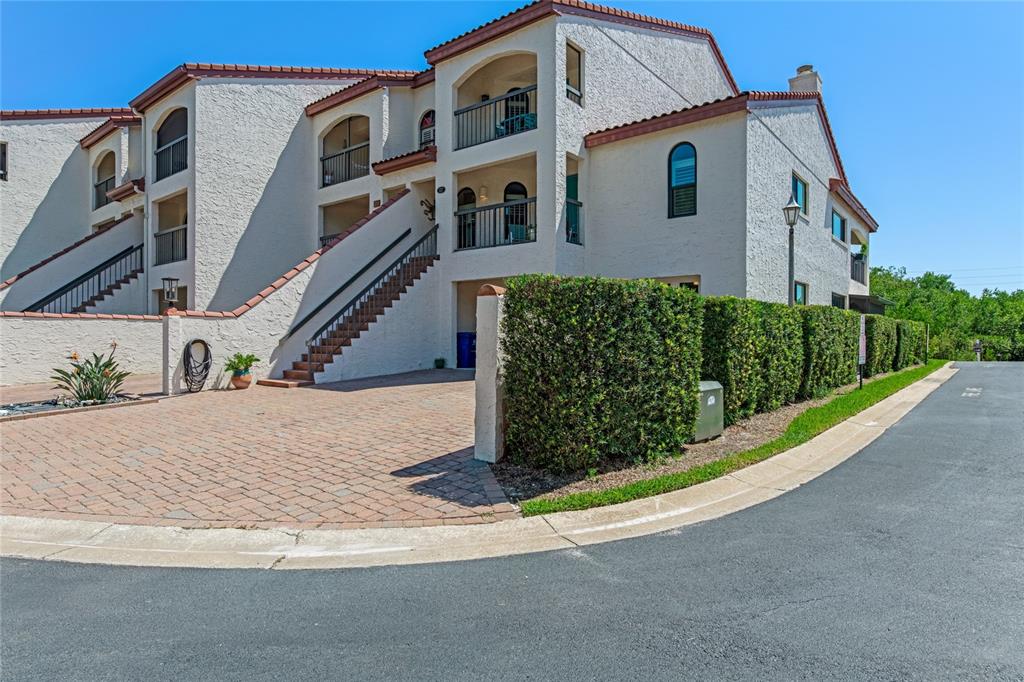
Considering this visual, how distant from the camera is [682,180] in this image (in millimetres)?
13469

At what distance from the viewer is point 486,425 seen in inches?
246

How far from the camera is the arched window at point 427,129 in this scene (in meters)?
18.0

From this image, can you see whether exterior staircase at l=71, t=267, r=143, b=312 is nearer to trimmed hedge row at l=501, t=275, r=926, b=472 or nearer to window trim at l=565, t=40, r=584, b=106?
window trim at l=565, t=40, r=584, b=106

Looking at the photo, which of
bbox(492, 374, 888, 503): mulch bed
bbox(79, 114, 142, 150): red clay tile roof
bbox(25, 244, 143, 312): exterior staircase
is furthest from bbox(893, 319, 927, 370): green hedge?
bbox(79, 114, 142, 150): red clay tile roof

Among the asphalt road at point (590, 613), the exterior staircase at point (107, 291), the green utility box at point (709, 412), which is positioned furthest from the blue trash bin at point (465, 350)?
the exterior staircase at point (107, 291)

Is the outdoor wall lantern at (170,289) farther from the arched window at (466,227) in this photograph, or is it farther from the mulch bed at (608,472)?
the mulch bed at (608,472)

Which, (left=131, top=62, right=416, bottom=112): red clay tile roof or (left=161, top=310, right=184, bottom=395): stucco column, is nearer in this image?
(left=161, top=310, right=184, bottom=395): stucco column

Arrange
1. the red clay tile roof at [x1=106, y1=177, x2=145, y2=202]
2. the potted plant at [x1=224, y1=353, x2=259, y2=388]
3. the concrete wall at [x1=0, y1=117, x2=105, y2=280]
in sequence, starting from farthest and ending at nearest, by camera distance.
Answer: the concrete wall at [x1=0, y1=117, x2=105, y2=280] < the red clay tile roof at [x1=106, y1=177, x2=145, y2=202] < the potted plant at [x1=224, y1=353, x2=259, y2=388]

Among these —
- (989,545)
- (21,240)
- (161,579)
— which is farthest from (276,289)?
(21,240)

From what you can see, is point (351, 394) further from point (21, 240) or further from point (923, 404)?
point (21, 240)

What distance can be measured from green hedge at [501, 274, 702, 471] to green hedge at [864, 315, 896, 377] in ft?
38.6

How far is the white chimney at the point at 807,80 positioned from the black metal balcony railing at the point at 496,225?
1202cm

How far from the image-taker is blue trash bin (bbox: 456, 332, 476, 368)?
1552 cm

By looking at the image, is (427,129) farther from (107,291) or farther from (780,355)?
(780,355)
